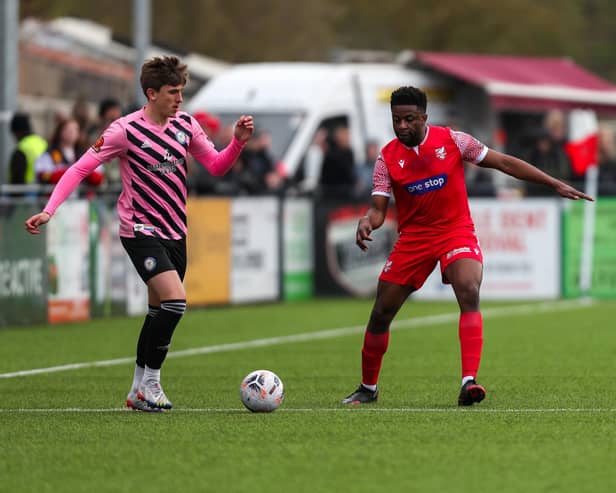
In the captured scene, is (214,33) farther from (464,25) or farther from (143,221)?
(143,221)

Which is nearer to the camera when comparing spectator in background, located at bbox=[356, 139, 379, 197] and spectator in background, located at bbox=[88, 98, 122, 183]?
spectator in background, located at bbox=[88, 98, 122, 183]

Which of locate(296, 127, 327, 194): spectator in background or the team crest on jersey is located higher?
the team crest on jersey

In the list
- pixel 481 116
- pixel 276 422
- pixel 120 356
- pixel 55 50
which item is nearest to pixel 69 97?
pixel 55 50

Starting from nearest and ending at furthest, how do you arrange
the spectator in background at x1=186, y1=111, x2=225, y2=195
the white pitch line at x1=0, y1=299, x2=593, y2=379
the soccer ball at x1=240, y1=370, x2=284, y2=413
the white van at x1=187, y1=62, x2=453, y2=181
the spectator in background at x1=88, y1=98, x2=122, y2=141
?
the soccer ball at x1=240, y1=370, x2=284, y2=413
the white pitch line at x1=0, y1=299, x2=593, y2=379
the spectator in background at x1=88, y1=98, x2=122, y2=141
the spectator in background at x1=186, y1=111, x2=225, y2=195
the white van at x1=187, y1=62, x2=453, y2=181

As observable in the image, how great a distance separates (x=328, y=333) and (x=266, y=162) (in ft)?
20.6

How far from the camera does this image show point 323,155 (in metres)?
25.0

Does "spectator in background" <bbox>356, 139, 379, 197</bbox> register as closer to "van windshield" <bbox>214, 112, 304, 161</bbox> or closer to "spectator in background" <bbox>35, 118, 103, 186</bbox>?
"van windshield" <bbox>214, 112, 304, 161</bbox>

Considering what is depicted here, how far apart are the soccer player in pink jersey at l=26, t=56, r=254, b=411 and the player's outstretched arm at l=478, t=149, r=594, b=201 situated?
1.54m

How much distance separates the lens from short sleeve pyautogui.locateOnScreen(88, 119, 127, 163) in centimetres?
1043

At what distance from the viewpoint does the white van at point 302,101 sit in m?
25.9

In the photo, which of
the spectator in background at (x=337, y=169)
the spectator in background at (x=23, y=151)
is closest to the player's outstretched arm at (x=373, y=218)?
the spectator in background at (x=23, y=151)

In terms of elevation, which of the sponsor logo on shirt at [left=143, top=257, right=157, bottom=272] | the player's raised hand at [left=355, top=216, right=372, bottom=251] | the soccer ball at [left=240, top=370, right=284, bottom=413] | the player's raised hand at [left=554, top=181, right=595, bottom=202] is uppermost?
the player's raised hand at [left=554, top=181, right=595, bottom=202]

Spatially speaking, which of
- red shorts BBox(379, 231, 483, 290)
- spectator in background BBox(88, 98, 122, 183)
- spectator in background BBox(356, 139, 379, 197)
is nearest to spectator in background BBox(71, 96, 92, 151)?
spectator in background BBox(88, 98, 122, 183)

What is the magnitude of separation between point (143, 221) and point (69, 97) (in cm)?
2771
